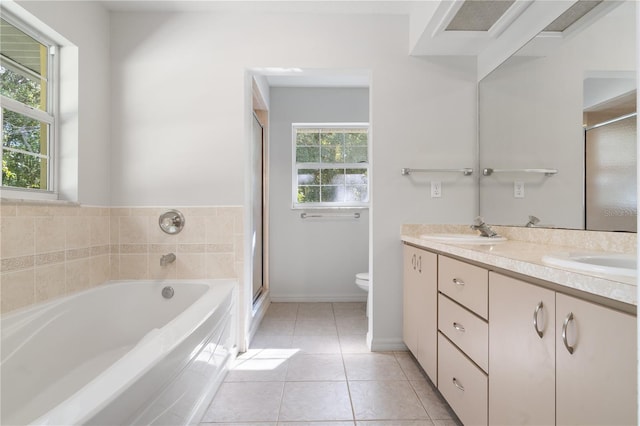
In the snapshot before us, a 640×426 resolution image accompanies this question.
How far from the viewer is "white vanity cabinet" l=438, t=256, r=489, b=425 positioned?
4.16 feet

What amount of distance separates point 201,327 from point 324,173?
8.65 feet

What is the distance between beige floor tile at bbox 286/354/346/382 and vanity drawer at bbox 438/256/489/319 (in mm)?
851

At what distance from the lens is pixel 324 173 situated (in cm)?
378

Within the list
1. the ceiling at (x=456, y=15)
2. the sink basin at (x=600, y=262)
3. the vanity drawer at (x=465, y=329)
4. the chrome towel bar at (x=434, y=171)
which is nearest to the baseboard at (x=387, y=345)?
the vanity drawer at (x=465, y=329)

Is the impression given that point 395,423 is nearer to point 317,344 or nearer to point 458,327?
point 458,327

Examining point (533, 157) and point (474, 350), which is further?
point (533, 157)

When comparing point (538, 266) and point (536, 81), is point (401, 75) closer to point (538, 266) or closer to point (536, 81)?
point (536, 81)

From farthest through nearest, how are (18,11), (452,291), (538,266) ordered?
(18,11)
(452,291)
(538,266)

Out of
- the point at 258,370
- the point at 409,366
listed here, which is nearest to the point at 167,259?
the point at 258,370

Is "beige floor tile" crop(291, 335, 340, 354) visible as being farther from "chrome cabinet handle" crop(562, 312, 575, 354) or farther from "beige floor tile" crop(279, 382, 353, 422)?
"chrome cabinet handle" crop(562, 312, 575, 354)

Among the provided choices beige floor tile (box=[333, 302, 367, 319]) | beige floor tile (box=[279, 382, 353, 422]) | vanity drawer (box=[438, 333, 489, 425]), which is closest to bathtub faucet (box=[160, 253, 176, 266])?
beige floor tile (box=[279, 382, 353, 422])

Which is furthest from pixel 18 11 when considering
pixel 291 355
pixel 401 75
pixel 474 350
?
pixel 474 350

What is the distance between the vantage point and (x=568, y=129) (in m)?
1.58

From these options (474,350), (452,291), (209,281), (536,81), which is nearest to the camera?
(474,350)
